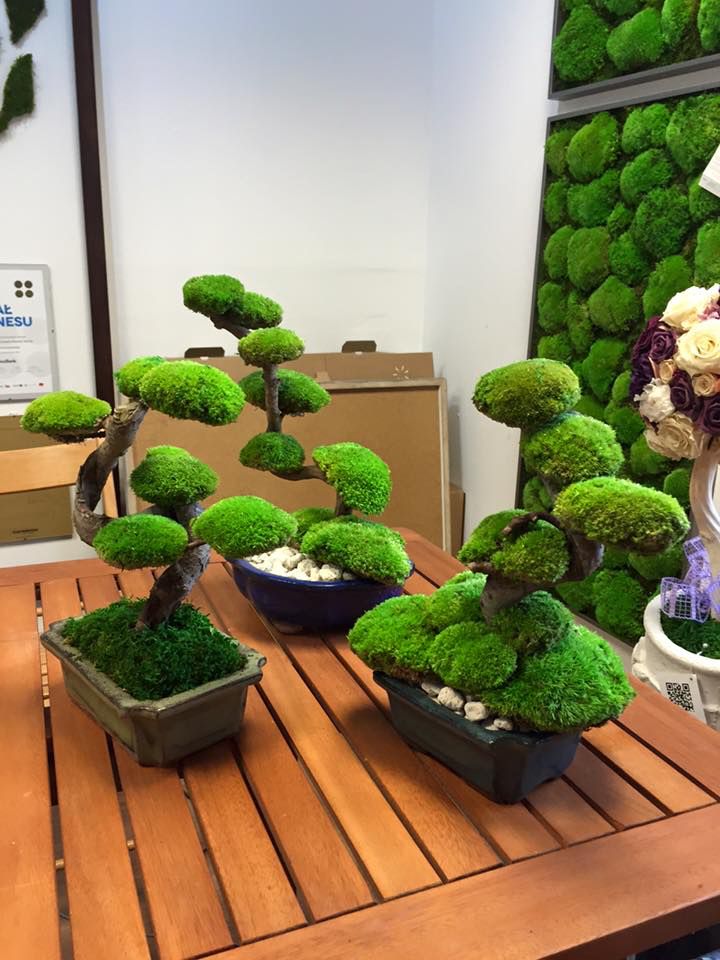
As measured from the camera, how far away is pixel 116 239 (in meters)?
2.80

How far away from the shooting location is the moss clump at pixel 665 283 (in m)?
1.97

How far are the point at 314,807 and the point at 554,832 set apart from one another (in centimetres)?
29

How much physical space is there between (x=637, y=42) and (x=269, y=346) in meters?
1.48

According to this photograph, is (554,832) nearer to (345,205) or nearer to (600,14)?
(600,14)

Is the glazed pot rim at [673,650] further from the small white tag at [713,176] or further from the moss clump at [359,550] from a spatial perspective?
the small white tag at [713,176]

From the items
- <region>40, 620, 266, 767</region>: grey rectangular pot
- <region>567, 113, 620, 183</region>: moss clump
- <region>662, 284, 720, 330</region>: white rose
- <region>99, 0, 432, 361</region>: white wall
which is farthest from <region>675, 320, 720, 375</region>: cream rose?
<region>99, 0, 432, 361</region>: white wall

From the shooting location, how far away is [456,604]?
3.40 feet

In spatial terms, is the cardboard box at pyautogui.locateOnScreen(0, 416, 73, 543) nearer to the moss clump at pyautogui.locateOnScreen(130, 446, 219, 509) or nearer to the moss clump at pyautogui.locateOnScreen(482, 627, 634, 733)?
the moss clump at pyautogui.locateOnScreen(130, 446, 219, 509)

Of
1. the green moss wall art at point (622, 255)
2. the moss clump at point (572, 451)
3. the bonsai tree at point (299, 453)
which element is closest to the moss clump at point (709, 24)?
the green moss wall art at point (622, 255)

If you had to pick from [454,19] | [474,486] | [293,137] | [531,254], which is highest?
[454,19]

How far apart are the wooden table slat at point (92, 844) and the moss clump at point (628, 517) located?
0.61m

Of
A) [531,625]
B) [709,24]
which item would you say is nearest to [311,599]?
[531,625]

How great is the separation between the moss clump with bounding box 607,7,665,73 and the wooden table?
5.62ft

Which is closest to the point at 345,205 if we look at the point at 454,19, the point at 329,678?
Result: the point at 454,19
